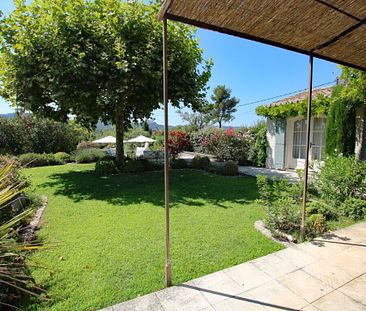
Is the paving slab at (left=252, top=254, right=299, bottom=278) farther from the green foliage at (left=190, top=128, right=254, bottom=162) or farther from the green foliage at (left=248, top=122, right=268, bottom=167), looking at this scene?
the green foliage at (left=190, top=128, right=254, bottom=162)

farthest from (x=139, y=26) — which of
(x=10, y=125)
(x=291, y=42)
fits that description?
(x=10, y=125)

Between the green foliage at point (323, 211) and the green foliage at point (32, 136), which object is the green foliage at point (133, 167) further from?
the green foliage at point (323, 211)

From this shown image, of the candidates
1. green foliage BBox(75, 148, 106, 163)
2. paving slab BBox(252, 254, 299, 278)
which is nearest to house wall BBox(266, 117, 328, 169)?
paving slab BBox(252, 254, 299, 278)

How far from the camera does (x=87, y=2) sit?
7297mm

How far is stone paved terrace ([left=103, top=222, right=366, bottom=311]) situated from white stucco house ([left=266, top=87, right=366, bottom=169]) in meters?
6.74

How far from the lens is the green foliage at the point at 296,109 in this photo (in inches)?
317

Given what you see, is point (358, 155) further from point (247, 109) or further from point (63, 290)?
point (247, 109)

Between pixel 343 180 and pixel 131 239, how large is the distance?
4.67m

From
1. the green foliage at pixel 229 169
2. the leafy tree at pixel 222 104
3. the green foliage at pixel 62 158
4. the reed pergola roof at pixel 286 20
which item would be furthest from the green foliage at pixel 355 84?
the leafy tree at pixel 222 104

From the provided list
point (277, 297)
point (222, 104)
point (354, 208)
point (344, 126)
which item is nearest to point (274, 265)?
point (277, 297)

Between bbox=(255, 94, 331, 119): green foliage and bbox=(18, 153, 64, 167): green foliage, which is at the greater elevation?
bbox=(255, 94, 331, 119): green foliage

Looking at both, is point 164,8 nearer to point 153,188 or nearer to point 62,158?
point 153,188

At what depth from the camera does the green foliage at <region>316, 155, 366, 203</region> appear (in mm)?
Answer: 4875

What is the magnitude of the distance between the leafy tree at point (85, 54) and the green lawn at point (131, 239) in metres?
3.19
